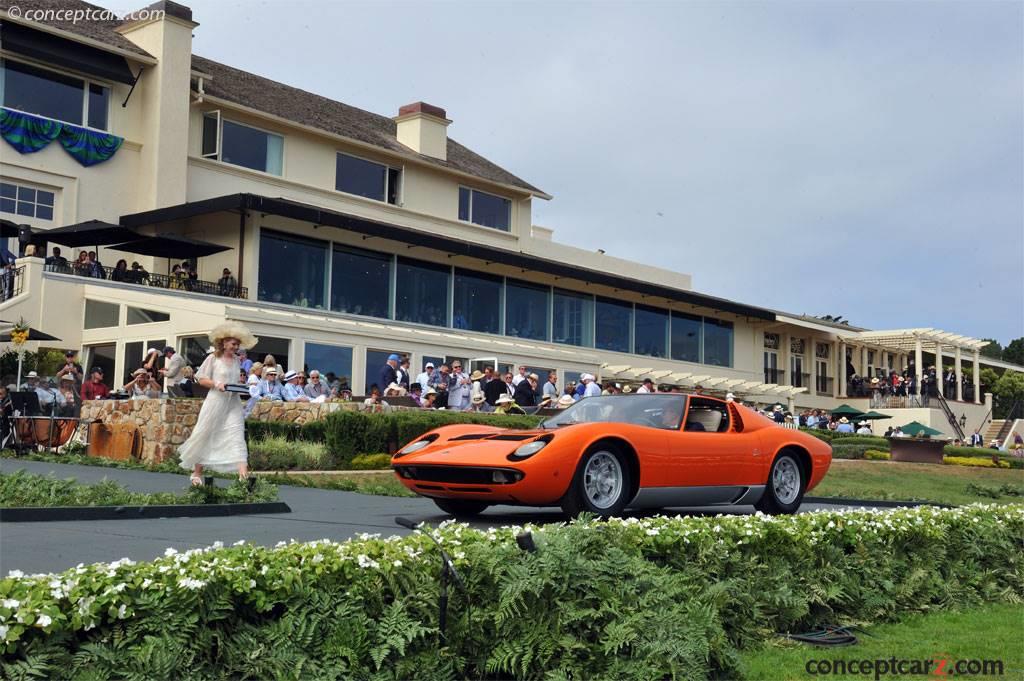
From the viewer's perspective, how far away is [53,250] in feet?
Answer: 104

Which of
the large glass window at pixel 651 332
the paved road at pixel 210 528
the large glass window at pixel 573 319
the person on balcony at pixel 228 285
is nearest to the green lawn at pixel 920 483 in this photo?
the paved road at pixel 210 528

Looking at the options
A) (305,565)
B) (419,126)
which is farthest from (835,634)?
(419,126)

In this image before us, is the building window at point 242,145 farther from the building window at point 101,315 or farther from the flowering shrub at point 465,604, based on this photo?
the flowering shrub at point 465,604

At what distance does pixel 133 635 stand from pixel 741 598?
143 inches

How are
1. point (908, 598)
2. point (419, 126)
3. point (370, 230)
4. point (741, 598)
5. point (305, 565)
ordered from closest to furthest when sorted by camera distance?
1. point (305, 565)
2. point (741, 598)
3. point (908, 598)
4. point (370, 230)
5. point (419, 126)

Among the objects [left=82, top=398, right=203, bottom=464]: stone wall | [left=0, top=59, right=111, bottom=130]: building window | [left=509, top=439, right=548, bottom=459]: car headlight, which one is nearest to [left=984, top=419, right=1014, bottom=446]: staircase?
[left=0, top=59, right=111, bottom=130]: building window

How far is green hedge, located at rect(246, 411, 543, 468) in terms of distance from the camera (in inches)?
719

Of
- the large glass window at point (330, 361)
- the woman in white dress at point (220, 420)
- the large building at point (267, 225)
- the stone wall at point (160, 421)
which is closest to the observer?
the woman in white dress at point (220, 420)

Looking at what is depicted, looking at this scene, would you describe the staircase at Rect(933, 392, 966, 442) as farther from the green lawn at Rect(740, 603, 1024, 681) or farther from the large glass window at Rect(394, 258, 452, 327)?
the green lawn at Rect(740, 603, 1024, 681)

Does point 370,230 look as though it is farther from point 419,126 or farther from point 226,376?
point 226,376

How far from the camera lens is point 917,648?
635cm

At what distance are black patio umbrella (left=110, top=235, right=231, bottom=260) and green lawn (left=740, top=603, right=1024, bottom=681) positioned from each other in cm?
2489

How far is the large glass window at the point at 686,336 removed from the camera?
4856 cm

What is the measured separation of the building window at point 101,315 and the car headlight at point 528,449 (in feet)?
69.4
